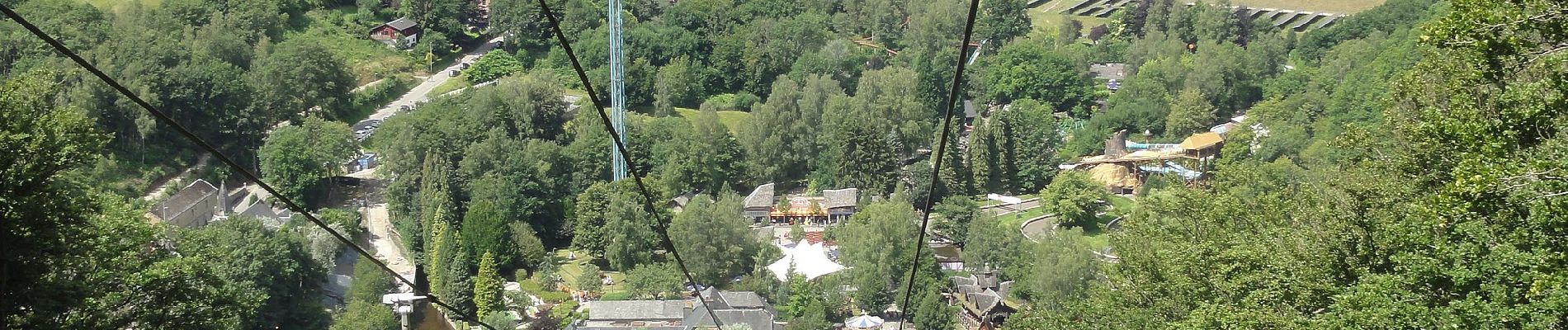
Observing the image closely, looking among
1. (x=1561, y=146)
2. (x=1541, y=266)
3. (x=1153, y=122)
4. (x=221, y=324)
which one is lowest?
(x=1153, y=122)

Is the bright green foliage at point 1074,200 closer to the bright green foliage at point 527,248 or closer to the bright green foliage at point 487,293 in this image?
the bright green foliage at point 527,248

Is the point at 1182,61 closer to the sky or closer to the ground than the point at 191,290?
closer to the ground

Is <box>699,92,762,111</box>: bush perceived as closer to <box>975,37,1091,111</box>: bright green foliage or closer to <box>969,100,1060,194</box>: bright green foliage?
<box>975,37,1091,111</box>: bright green foliage

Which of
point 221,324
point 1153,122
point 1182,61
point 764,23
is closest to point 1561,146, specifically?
point 221,324

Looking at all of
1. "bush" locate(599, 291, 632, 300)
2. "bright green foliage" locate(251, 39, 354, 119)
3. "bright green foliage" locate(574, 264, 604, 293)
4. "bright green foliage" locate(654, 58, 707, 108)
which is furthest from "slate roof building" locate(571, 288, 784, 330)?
"bright green foliage" locate(654, 58, 707, 108)

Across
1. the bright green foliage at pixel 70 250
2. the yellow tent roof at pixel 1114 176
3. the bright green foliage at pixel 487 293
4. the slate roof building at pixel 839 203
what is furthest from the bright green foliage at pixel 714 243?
the bright green foliage at pixel 70 250

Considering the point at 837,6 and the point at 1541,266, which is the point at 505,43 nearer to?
the point at 837,6

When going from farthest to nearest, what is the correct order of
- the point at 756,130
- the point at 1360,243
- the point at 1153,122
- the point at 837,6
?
1. the point at 837,6
2. the point at 1153,122
3. the point at 756,130
4. the point at 1360,243
